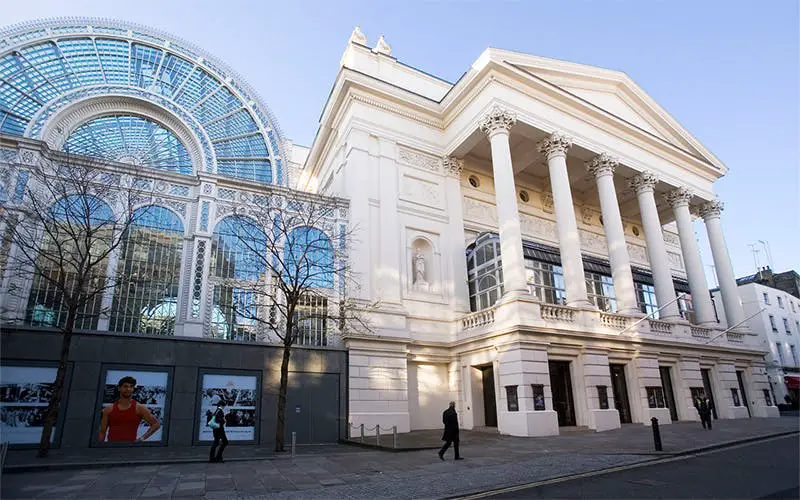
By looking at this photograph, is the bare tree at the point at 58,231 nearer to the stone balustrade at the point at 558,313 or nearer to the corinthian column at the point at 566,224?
the stone balustrade at the point at 558,313

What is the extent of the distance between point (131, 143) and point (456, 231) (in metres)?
17.7

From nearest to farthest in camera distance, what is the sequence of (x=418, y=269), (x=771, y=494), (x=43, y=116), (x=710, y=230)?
(x=771, y=494)
(x=43, y=116)
(x=418, y=269)
(x=710, y=230)

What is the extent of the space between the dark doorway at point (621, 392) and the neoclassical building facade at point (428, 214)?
0.08m

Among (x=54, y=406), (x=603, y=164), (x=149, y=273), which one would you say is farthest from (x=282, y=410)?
(x=603, y=164)

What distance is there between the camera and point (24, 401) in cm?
1554

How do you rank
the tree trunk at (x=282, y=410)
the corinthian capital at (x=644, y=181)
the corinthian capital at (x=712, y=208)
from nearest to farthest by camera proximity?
the tree trunk at (x=282, y=410)
the corinthian capital at (x=644, y=181)
the corinthian capital at (x=712, y=208)

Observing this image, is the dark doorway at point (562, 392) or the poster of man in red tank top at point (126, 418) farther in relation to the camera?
the dark doorway at point (562, 392)

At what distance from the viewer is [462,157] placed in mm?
27594

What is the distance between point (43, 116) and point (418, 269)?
19.0m

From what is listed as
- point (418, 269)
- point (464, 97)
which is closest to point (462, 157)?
point (464, 97)

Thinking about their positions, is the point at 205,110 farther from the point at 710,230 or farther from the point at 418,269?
the point at 710,230

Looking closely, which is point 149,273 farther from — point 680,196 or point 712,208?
point 712,208

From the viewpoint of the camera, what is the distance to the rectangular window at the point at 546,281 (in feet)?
82.7

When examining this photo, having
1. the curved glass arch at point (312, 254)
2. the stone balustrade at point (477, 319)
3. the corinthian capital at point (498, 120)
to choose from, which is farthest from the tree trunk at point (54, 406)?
the corinthian capital at point (498, 120)
